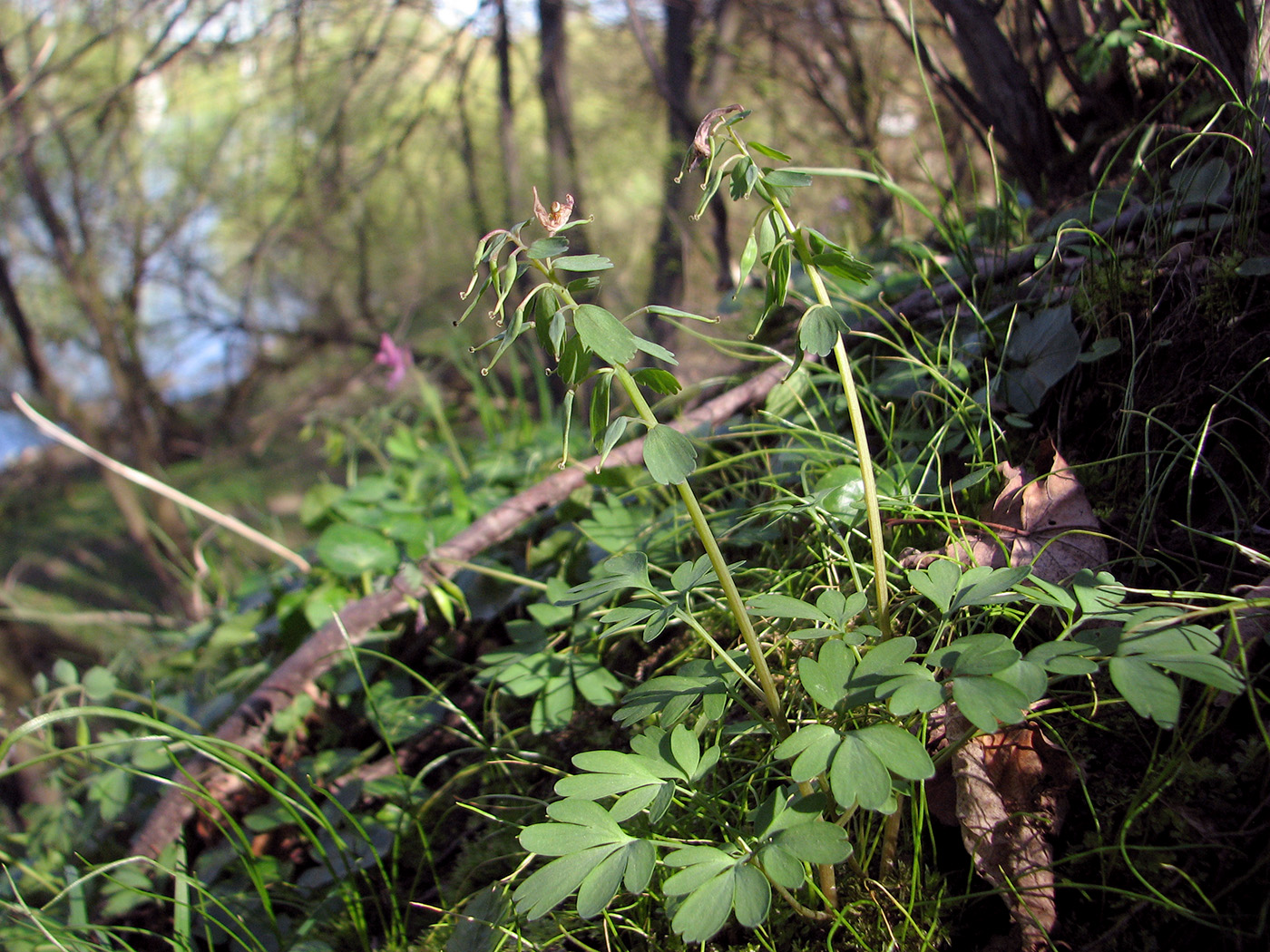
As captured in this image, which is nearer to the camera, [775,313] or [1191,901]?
[1191,901]

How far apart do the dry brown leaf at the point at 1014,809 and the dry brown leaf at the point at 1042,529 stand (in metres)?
0.22

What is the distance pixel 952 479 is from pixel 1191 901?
2.08ft

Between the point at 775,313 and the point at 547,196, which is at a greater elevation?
the point at 547,196

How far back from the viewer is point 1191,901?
0.71m

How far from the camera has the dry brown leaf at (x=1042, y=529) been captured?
97 cm

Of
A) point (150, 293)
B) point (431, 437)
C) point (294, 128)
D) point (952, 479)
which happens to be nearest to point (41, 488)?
point (150, 293)

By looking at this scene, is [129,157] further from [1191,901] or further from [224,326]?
[1191,901]

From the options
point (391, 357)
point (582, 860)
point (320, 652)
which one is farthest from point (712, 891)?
point (391, 357)

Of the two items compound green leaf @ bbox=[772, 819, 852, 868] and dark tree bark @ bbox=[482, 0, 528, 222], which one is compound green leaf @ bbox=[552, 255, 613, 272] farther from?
dark tree bark @ bbox=[482, 0, 528, 222]

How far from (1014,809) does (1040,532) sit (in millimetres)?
361

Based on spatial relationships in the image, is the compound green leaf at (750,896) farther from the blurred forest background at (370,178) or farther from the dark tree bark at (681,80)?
the dark tree bark at (681,80)

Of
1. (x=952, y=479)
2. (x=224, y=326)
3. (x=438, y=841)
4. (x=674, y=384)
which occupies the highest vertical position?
(x=224, y=326)

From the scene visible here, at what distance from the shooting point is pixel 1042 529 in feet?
3.26

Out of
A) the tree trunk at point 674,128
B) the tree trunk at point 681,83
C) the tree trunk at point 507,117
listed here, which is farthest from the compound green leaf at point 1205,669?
the tree trunk at point 507,117
